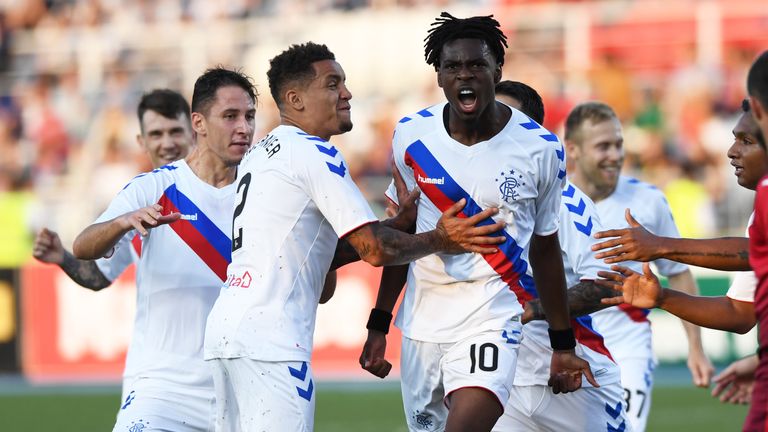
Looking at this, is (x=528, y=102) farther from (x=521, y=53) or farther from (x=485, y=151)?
(x=521, y=53)

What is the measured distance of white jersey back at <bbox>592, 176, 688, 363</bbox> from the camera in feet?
27.9

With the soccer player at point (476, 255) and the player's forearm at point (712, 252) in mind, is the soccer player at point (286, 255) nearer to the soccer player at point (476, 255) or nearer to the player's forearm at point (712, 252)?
the soccer player at point (476, 255)

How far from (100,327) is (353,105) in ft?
19.9

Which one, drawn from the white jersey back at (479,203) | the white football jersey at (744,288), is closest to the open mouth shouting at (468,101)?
the white jersey back at (479,203)

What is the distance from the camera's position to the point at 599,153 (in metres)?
8.62

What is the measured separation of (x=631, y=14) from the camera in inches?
818

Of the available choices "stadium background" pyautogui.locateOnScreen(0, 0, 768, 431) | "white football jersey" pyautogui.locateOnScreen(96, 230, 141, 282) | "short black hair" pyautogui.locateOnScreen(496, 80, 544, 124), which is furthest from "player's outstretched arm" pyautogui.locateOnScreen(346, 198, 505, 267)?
"stadium background" pyautogui.locateOnScreen(0, 0, 768, 431)

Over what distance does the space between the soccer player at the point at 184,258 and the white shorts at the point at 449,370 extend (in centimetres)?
115

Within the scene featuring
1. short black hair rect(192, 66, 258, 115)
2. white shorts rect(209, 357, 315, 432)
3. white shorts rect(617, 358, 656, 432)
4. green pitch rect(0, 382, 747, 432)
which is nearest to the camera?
white shorts rect(209, 357, 315, 432)

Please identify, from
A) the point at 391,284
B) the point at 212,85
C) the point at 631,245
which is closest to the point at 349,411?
the point at 212,85

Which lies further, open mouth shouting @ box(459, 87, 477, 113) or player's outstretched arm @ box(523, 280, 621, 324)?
player's outstretched arm @ box(523, 280, 621, 324)

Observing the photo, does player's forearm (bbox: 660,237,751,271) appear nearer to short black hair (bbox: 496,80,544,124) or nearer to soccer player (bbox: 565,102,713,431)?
short black hair (bbox: 496,80,544,124)

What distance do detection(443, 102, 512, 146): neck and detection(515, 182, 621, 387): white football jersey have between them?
3.57ft

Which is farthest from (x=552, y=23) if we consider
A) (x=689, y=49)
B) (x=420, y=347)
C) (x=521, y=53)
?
(x=420, y=347)
